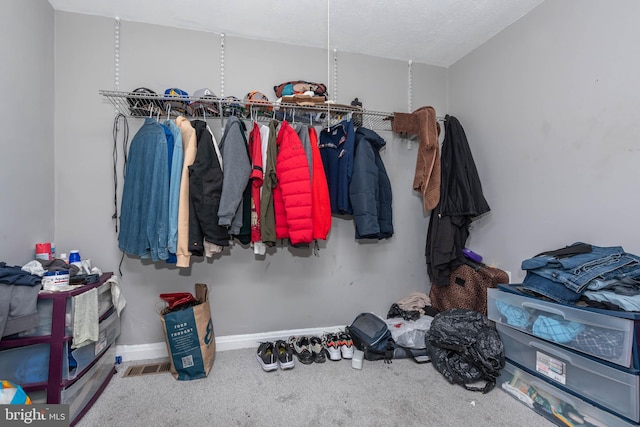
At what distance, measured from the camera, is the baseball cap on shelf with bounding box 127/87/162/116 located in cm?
177

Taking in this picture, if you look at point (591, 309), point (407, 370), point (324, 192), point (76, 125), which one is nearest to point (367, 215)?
point (324, 192)

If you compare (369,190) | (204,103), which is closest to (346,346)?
(369,190)

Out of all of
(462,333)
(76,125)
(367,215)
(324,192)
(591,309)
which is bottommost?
(462,333)

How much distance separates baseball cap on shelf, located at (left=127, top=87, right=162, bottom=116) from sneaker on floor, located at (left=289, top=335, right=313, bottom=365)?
200 centimetres

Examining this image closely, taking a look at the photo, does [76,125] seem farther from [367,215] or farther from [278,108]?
[367,215]

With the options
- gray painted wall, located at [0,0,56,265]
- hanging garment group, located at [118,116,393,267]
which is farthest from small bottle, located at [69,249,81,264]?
hanging garment group, located at [118,116,393,267]

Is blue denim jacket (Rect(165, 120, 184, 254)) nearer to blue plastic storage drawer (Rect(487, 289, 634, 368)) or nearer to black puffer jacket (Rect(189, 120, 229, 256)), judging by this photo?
black puffer jacket (Rect(189, 120, 229, 256))

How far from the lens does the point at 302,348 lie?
6.76 feet

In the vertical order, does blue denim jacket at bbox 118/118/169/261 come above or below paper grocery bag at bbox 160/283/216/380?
above

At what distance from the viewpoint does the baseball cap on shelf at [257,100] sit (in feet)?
6.23

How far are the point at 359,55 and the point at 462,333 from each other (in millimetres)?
2313

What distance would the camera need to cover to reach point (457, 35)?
83.2 inches

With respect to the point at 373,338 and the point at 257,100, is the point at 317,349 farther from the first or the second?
the point at 257,100

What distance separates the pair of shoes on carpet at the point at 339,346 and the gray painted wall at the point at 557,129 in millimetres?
1308
